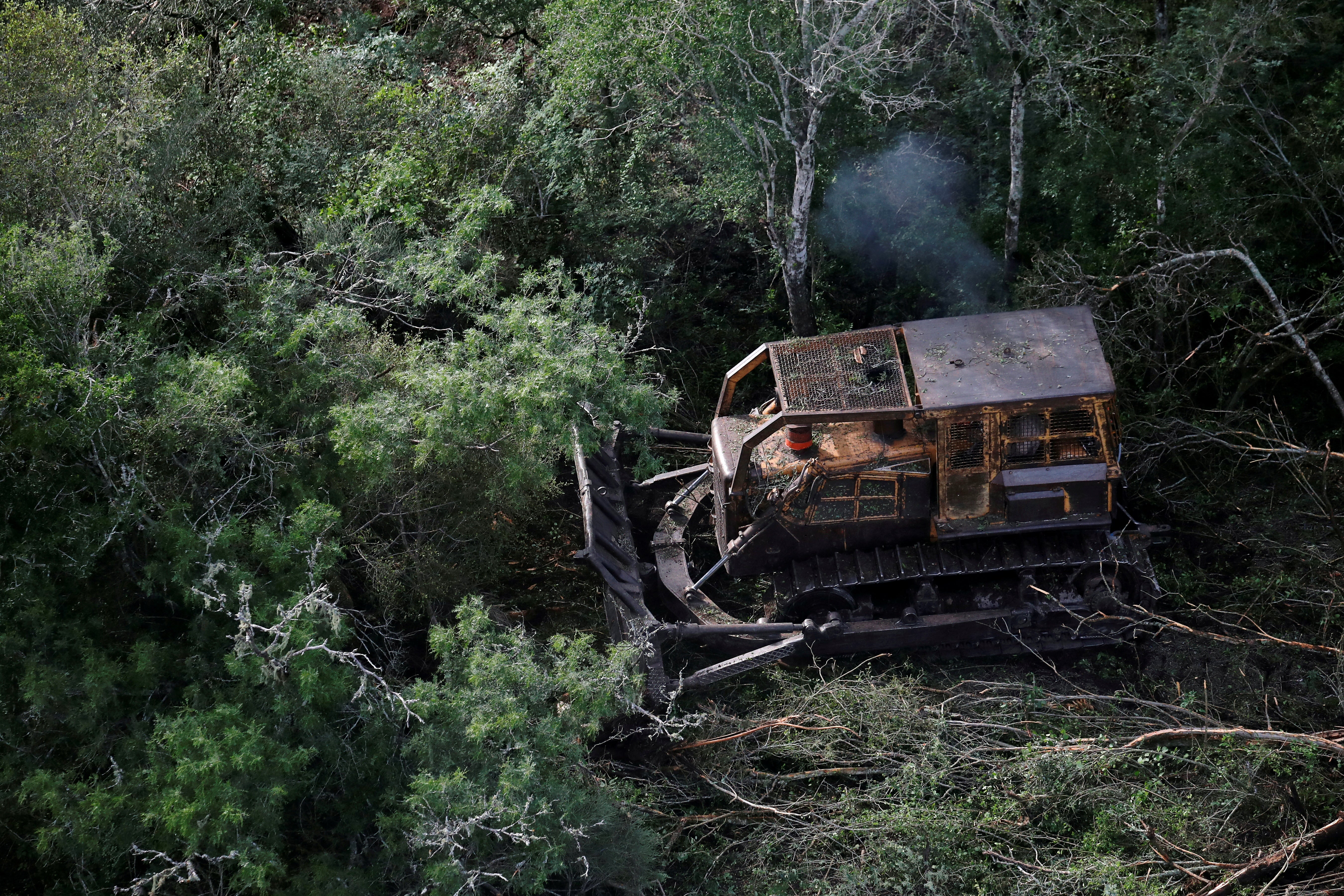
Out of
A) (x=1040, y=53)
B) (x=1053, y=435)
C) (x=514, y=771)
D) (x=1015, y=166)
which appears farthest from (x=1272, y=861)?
(x=1040, y=53)

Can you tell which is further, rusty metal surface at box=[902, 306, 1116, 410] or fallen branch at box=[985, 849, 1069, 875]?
rusty metal surface at box=[902, 306, 1116, 410]

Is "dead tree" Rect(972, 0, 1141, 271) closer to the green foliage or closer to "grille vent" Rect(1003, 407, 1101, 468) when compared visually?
"grille vent" Rect(1003, 407, 1101, 468)

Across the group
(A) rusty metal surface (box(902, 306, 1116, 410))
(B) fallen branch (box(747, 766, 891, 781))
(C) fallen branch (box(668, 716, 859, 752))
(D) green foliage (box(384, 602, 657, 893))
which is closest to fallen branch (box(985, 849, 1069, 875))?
(B) fallen branch (box(747, 766, 891, 781))

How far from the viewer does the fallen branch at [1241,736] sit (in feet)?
21.8

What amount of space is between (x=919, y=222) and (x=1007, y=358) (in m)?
3.62

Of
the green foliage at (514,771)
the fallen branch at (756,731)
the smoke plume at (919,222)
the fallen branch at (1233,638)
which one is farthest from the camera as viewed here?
the smoke plume at (919,222)

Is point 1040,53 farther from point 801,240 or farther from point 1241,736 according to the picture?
point 1241,736

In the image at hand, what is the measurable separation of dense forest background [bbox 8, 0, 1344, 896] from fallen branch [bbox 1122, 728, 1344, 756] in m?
0.11

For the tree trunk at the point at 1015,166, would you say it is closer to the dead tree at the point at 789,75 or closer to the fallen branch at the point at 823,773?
the dead tree at the point at 789,75

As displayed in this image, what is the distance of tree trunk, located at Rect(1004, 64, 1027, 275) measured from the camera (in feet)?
34.0

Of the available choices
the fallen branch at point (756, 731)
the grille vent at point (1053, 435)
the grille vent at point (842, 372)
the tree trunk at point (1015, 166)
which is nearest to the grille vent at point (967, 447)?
the grille vent at point (1053, 435)

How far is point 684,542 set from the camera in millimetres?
9336

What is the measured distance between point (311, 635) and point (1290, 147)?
32.5 ft

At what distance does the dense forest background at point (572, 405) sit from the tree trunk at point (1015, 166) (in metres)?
0.05
